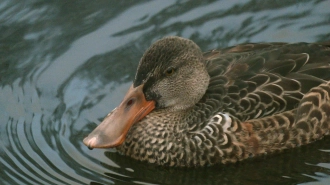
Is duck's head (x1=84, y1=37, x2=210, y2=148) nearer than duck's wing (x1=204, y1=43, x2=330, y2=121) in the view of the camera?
Yes

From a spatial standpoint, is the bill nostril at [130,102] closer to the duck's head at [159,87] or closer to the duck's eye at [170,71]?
the duck's head at [159,87]

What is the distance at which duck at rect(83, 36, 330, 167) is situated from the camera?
8.55m

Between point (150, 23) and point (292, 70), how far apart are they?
2.62m

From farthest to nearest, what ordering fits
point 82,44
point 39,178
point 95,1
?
point 95,1 < point 82,44 < point 39,178

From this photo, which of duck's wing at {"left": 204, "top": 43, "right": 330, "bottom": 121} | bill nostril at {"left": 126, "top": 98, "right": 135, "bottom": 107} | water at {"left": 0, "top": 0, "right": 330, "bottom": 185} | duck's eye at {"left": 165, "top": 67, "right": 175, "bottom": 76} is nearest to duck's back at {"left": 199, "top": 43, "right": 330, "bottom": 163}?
duck's wing at {"left": 204, "top": 43, "right": 330, "bottom": 121}

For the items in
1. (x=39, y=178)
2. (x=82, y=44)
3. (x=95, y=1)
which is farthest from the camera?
(x=95, y=1)

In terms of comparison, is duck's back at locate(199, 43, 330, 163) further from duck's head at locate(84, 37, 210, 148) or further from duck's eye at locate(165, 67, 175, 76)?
duck's eye at locate(165, 67, 175, 76)

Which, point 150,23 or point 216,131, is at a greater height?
point 150,23

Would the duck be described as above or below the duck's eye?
below

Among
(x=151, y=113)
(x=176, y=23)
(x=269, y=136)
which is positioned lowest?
(x=269, y=136)

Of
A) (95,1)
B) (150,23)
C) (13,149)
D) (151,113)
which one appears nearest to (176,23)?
(150,23)

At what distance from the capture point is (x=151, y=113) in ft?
29.1

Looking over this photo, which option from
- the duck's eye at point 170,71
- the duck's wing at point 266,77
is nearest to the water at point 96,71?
→ the duck's wing at point 266,77

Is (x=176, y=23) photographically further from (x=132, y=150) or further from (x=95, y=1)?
(x=132, y=150)
